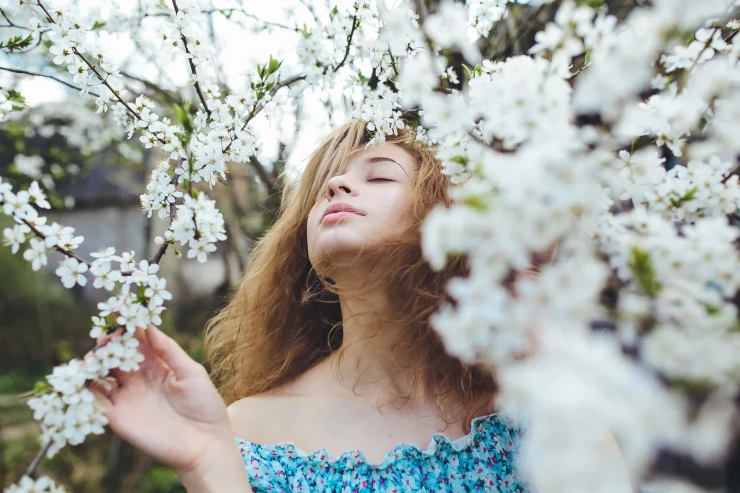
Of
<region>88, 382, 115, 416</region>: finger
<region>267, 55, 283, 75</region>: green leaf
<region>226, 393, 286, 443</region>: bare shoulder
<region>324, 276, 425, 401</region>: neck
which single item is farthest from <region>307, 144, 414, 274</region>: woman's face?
A: <region>88, 382, 115, 416</region>: finger

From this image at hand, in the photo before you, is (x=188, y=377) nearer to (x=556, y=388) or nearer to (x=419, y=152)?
(x=556, y=388)

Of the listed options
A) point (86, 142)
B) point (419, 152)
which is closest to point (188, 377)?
point (419, 152)

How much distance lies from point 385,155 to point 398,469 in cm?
85

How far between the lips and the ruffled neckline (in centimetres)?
60

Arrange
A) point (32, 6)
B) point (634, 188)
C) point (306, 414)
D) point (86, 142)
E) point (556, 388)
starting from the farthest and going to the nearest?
point (86, 142)
point (306, 414)
point (32, 6)
point (634, 188)
point (556, 388)

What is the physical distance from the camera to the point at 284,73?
5.62 ft

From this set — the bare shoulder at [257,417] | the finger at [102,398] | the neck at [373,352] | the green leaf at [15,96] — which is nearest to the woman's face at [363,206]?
the neck at [373,352]

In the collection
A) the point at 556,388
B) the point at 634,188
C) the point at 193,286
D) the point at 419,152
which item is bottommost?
the point at 556,388

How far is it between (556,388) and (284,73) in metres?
1.42

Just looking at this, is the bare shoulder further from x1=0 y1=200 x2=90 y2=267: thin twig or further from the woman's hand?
x1=0 y1=200 x2=90 y2=267: thin twig

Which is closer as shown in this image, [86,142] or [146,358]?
[146,358]

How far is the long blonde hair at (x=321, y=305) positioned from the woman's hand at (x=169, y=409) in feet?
2.03

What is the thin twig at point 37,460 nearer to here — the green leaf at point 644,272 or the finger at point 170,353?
the finger at point 170,353

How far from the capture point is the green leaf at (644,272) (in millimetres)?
627
